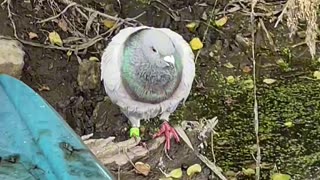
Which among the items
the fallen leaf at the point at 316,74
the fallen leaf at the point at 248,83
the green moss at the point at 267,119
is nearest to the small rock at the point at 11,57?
the green moss at the point at 267,119

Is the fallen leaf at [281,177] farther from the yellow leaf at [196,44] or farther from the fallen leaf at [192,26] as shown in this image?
the fallen leaf at [192,26]

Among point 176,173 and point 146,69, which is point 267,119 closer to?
point 176,173

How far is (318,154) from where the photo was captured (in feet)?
12.9

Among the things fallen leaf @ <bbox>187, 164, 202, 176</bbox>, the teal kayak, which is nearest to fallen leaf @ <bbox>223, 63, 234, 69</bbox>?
fallen leaf @ <bbox>187, 164, 202, 176</bbox>

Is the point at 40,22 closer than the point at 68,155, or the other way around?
the point at 68,155

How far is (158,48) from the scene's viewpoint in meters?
3.18

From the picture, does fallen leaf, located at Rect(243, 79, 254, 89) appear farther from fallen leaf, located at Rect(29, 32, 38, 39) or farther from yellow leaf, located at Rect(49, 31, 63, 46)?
fallen leaf, located at Rect(29, 32, 38, 39)

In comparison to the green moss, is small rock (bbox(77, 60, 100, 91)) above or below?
above

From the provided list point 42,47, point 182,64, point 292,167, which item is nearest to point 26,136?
point 182,64

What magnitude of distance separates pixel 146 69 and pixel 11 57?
1.40 m

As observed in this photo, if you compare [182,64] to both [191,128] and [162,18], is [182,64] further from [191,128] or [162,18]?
[162,18]

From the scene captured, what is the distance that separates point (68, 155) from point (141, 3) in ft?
9.03

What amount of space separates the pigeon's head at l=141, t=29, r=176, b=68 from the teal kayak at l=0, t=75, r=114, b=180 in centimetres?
53

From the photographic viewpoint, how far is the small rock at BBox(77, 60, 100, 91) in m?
4.48
